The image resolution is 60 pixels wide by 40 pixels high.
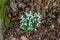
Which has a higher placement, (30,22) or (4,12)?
(4,12)

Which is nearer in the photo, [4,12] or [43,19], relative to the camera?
[4,12]

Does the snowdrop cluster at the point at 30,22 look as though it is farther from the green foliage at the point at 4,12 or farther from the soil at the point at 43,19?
the green foliage at the point at 4,12

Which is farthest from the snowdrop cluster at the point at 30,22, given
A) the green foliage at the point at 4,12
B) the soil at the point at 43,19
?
the green foliage at the point at 4,12

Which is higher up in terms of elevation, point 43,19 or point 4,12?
point 4,12

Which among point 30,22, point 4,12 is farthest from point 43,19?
point 4,12

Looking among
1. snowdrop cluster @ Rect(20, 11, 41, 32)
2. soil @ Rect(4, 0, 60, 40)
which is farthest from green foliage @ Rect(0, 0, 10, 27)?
snowdrop cluster @ Rect(20, 11, 41, 32)

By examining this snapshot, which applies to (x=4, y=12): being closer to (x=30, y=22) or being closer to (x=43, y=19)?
(x=30, y=22)

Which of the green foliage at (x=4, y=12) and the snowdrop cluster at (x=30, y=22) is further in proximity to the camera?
the snowdrop cluster at (x=30, y=22)

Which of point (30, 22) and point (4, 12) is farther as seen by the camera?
point (30, 22)

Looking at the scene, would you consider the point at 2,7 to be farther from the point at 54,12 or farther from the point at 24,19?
the point at 54,12
